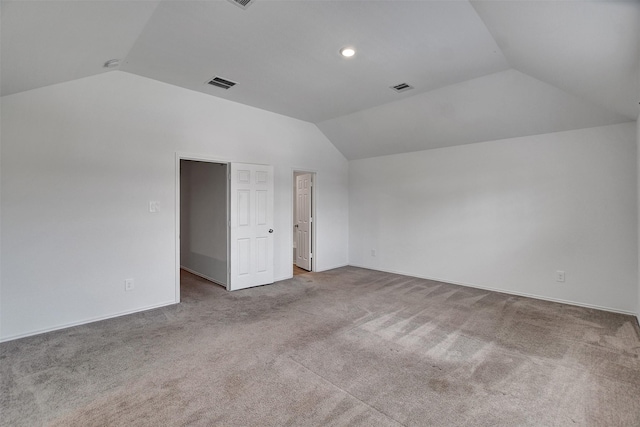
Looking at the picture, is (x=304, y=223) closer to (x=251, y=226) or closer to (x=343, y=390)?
(x=251, y=226)

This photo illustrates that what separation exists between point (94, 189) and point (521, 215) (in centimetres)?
566

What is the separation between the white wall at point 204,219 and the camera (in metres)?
5.00

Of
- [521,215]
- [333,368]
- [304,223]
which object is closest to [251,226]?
[304,223]

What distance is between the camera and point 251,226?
4891mm

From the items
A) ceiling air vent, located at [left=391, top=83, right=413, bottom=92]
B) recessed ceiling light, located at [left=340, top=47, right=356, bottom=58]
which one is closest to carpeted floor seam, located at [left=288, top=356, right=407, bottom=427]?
recessed ceiling light, located at [left=340, top=47, right=356, bottom=58]

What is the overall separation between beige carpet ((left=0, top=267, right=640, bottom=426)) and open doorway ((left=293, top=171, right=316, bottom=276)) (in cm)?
217

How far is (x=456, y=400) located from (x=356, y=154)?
4924mm

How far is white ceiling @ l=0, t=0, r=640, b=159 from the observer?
213cm

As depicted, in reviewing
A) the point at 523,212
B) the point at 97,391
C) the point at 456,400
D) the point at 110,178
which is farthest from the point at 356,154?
the point at 97,391

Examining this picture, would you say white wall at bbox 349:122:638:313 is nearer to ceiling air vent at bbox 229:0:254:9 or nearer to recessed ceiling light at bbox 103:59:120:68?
ceiling air vent at bbox 229:0:254:9

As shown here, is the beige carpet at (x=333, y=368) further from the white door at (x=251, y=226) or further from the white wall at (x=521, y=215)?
the white door at (x=251, y=226)

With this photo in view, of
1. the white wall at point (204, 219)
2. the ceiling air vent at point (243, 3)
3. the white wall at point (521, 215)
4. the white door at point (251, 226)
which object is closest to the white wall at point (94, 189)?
the white door at point (251, 226)

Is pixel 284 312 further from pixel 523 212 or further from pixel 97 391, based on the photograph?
pixel 523 212

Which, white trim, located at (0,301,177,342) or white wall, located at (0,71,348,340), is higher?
white wall, located at (0,71,348,340)
